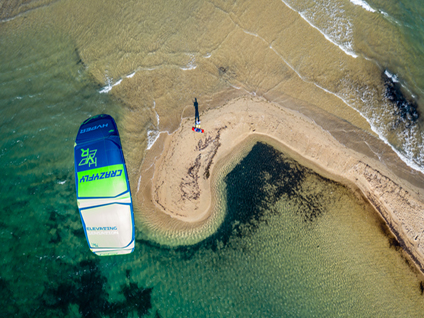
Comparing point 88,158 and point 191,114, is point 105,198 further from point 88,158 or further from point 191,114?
point 191,114

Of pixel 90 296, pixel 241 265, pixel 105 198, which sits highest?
pixel 105 198

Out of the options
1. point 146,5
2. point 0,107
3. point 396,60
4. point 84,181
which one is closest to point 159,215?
point 84,181

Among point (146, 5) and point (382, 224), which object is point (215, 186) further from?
point (146, 5)

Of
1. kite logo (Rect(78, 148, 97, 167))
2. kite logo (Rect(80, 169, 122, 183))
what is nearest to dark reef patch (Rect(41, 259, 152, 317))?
kite logo (Rect(80, 169, 122, 183))

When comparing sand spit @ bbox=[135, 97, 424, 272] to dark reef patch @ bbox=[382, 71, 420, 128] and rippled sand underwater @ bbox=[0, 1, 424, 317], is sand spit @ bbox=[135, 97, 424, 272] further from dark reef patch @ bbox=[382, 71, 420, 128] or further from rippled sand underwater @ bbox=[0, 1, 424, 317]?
dark reef patch @ bbox=[382, 71, 420, 128]

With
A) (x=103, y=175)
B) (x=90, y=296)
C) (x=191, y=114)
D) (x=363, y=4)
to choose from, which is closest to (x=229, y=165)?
(x=191, y=114)
